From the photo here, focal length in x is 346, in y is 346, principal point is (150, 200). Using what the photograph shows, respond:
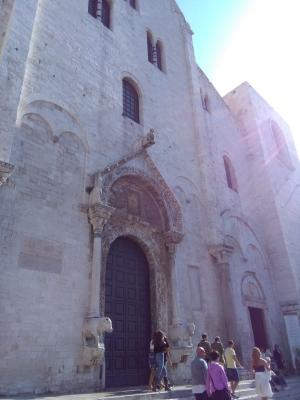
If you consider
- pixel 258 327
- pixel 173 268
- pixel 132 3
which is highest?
pixel 132 3

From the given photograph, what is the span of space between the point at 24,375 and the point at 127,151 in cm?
659

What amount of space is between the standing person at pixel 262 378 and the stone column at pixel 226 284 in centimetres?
485

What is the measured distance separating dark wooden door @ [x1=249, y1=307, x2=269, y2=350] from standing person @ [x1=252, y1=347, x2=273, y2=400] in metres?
7.34

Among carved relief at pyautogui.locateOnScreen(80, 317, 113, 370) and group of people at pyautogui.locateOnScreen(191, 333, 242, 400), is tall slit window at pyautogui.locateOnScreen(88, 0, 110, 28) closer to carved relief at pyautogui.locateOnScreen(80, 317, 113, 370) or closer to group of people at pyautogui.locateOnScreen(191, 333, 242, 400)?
carved relief at pyautogui.locateOnScreen(80, 317, 113, 370)

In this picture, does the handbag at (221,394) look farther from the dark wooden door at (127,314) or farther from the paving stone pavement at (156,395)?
the dark wooden door at (127,314)

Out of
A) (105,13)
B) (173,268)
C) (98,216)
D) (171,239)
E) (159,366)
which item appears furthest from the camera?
(105,13)

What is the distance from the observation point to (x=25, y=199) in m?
7.41

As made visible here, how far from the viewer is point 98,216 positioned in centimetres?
839

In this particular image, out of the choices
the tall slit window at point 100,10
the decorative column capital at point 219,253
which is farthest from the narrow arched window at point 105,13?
the decorative column capital at point 219,253

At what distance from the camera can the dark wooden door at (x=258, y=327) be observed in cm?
1334

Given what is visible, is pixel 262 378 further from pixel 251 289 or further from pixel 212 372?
pixel 251 289

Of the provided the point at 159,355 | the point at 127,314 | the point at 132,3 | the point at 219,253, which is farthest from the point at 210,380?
the point at 132,3

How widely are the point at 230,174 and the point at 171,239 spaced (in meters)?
7.25

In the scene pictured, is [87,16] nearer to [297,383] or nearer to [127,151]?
[127,151]
